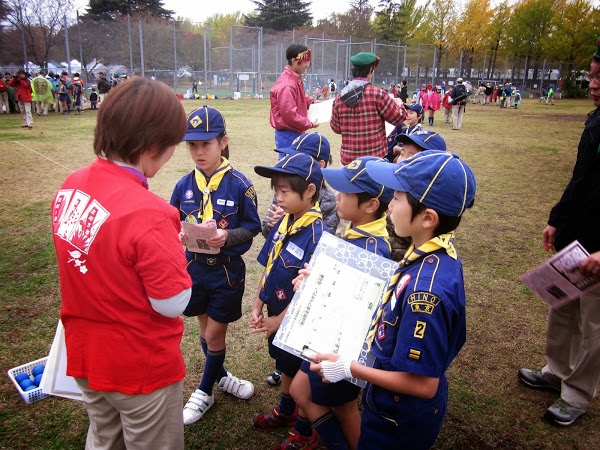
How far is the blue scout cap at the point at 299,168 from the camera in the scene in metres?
2.50

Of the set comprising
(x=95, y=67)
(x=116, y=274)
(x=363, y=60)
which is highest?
(x=95, y=67)

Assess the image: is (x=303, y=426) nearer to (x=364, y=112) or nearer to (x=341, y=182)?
(x=341, y=182)

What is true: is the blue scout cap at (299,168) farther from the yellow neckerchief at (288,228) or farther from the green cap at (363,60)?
the green cap at (363,60)

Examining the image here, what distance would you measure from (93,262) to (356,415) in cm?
163

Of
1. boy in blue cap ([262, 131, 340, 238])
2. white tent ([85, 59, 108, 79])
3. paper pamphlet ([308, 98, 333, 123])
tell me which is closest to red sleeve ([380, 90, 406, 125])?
paper pamphlet ([308, 98, 333, 123])

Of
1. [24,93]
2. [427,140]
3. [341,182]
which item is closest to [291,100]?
[427,140]

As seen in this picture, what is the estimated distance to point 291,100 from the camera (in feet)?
16.6

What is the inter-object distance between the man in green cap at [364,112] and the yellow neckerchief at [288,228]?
2550mm

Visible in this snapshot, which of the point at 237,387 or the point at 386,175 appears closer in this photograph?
the point at 386,175

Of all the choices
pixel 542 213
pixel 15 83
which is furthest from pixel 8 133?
pixel 542 213

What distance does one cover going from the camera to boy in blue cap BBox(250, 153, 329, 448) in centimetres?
250

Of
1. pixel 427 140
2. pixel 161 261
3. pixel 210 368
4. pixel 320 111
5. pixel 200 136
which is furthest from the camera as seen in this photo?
pixel 320 111

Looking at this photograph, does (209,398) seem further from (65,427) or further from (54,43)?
(54,43)

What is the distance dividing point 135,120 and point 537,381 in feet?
10.9
